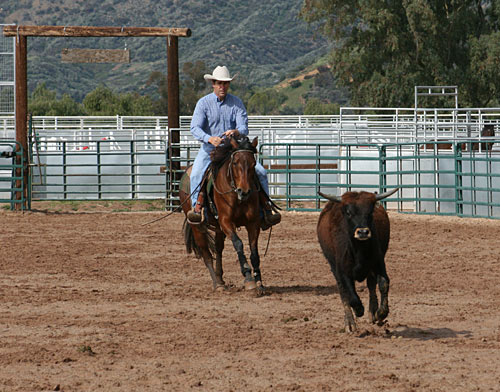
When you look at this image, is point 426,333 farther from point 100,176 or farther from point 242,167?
point 100,176

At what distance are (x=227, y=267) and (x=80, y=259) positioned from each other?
2.17 metres

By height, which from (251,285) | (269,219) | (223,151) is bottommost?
(251,285)

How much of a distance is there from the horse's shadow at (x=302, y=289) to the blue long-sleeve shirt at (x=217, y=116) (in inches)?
68.0

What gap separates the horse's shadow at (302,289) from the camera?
9516mm

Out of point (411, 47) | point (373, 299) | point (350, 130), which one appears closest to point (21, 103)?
point (350, 130)

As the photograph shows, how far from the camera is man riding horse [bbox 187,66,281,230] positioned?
9611mm

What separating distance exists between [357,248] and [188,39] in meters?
170

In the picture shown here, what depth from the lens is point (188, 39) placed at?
174 m

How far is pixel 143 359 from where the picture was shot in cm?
648

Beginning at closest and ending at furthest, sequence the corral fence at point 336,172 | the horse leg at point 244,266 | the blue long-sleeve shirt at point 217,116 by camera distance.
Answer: the horse leg at point 244,266, the blue long-sleeve shirt at point 217,116, the corral fence at point 336,172

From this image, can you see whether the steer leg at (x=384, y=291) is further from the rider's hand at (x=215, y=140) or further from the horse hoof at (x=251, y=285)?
the rider's hand at (x=215, y=140)

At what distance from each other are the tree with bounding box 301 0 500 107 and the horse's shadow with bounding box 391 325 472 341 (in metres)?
36.8

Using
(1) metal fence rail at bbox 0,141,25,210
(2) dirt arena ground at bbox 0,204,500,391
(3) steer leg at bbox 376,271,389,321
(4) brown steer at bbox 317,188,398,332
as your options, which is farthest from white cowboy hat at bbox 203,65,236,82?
(1) metal fence rail at bbox 0,141,25,210

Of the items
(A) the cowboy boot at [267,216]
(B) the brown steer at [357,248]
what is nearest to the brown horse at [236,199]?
(A) the cowboy boot at [267,216]
